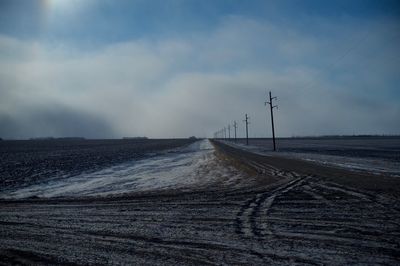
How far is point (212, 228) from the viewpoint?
738 centimetres

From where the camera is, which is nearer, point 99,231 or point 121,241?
point 121,241

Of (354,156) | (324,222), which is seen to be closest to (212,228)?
(324,222)

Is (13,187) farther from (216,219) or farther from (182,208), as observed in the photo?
(216,219)

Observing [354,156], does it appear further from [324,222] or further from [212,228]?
[212,228]

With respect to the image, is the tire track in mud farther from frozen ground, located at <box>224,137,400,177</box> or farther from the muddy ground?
frozen ground, located at <box>224,137,400,177</box>

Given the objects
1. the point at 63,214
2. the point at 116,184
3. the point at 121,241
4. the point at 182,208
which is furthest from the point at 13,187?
the point at 121,241

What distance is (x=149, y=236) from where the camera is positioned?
6.91 m

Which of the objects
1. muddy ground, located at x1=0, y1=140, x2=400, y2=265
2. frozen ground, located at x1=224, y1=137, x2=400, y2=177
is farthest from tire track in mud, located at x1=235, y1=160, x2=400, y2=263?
frozen ground, located at x1=224, y1=137, x2=400, y2=177

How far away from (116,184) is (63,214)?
6.91 m

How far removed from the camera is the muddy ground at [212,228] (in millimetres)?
5590

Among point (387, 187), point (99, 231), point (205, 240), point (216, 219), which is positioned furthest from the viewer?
point (387, 187)

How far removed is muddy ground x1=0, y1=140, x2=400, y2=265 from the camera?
559cm

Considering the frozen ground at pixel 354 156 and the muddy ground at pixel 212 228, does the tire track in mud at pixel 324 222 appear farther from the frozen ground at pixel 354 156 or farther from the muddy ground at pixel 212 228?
the frozen ground at pixel 354 156

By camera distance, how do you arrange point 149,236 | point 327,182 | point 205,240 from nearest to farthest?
1. point 205,240
2. point 149,236
3. point 327,182
